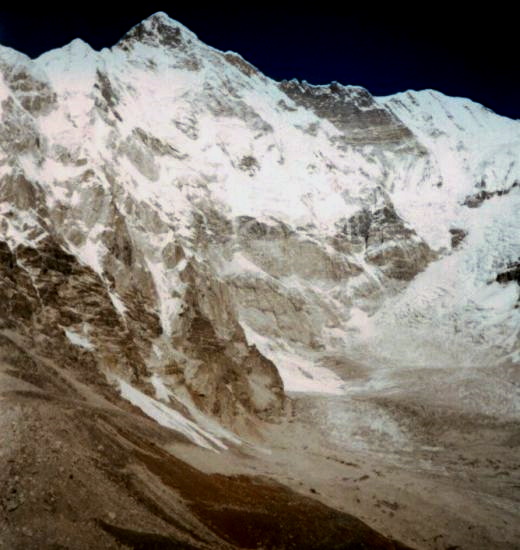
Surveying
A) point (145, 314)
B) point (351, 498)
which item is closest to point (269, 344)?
point (145, 314)

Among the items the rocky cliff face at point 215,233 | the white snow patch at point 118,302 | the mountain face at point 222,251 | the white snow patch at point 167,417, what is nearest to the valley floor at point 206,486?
the mountain face at point 222,251

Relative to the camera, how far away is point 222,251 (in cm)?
13038

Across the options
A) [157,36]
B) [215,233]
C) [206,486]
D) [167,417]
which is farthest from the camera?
[157,36]

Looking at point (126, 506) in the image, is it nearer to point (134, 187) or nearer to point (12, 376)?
point (12, 376)

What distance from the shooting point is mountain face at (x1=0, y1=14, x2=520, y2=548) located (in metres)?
50.8

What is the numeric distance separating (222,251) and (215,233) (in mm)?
4848

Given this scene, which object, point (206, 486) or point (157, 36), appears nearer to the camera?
point (206, 486)

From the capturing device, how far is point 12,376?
26.4 metres

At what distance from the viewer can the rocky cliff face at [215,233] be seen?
179ft

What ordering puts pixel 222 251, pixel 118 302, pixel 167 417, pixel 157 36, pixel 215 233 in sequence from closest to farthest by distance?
pixel 167 417 → pixel 118 302 → pixel 222 251 → pixel 215 233 → pixel 157 36

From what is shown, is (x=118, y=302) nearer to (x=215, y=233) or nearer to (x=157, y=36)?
(x=215, y=233)

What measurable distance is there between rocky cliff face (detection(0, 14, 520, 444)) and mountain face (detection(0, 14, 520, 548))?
0.38 m

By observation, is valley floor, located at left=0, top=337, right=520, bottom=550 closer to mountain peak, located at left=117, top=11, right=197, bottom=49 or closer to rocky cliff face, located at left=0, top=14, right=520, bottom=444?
rocky cliff face, located at left=0, top=14, right=520, bottom=444

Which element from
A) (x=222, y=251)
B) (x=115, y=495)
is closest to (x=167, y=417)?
(x=115, y=495)
